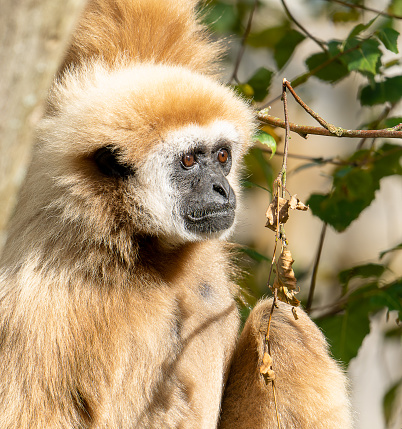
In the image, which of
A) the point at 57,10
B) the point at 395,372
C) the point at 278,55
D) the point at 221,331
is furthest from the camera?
the point at 395,372

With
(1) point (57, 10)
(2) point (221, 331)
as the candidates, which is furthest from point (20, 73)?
(2) point (221, 331)

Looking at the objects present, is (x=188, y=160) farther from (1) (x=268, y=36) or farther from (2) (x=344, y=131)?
(1) (x=268, y=36)

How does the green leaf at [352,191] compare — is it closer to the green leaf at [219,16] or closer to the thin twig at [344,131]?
the thin twig at [344,131]

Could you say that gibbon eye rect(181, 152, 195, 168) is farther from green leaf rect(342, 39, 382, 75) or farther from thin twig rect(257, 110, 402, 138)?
green leaf rect(342, 39, 382, 75)

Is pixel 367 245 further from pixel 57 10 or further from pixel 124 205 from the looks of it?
pixel 57 10

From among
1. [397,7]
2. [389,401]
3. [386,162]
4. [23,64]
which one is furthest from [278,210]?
[389,401]

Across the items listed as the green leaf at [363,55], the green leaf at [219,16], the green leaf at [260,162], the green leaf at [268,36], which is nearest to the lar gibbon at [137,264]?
the green leaf at [260,162]

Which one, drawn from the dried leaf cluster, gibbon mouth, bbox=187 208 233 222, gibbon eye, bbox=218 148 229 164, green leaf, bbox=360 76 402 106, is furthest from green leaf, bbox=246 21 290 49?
the dried leaf cluster

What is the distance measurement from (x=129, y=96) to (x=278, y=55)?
1.64 m

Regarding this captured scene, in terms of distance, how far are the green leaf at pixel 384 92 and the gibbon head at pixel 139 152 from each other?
4.17 ft

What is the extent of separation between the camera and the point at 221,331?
329 centimetres

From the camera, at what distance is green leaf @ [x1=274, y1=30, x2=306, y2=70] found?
405 centimetres

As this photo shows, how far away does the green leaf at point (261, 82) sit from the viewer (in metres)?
4.02

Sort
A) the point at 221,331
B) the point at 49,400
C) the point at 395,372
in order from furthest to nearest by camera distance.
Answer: the point at 395,372 → the point at 221,331 → the point at 49,400
